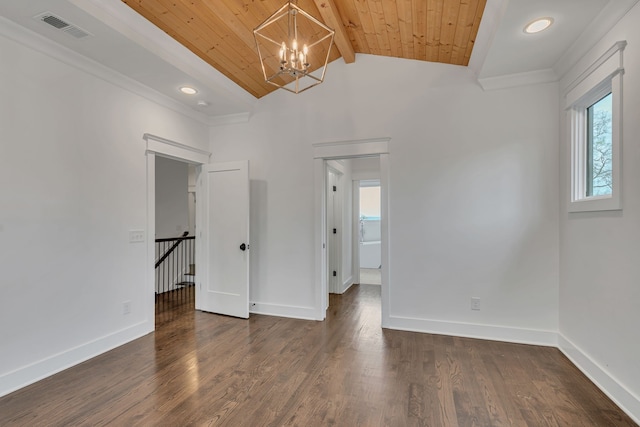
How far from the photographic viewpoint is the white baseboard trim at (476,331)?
3135mm

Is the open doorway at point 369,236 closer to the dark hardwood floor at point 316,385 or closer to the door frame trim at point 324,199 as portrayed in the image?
the door frame trim at point 324,199

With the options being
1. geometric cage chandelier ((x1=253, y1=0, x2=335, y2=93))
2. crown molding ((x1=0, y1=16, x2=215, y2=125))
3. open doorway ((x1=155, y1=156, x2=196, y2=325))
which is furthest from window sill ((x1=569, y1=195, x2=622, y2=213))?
open doorway ((x1=155, y1=156, x2=196, y2=325))

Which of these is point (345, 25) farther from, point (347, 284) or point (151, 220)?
point (347, 284)

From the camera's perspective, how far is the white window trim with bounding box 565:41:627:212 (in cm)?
219

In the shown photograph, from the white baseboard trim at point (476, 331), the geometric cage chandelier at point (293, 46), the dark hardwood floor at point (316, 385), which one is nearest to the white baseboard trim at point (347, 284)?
the white baseboard trim at point (476, 331)

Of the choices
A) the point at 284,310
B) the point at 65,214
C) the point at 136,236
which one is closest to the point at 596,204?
the point at 284,310

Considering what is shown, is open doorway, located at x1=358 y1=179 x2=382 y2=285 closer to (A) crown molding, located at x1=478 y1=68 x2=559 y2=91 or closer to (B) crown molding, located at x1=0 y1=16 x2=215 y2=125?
(A) crown molding, located at x1=478 y1=68 x2=559 y2=91

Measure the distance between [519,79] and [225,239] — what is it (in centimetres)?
384

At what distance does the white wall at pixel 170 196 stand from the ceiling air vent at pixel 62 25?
423 cm

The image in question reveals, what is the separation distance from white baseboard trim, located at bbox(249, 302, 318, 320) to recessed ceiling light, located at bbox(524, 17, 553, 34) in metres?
3.49

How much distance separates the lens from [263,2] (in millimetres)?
2734

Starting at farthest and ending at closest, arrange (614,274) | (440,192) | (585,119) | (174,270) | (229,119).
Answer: (174,270)
(229,119)
(440,192)
(585,119)
(614,274)

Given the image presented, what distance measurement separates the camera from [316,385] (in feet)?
7.88

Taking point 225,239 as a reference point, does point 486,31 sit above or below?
above
